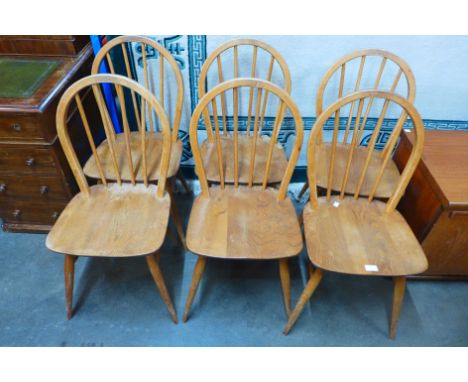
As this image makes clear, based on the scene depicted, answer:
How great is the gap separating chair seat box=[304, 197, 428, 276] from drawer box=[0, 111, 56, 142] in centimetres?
110

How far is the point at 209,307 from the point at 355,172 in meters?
0.88

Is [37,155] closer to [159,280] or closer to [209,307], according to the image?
[159,280]

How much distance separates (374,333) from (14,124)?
1.71 metres

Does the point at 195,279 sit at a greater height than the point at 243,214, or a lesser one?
lesser

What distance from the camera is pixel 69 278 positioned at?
1250 mm

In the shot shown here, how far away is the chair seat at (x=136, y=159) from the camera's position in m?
1.32

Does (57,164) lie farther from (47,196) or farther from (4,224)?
(4,224)

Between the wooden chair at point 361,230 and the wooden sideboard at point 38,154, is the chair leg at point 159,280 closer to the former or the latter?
the wooden chair at point 361,230

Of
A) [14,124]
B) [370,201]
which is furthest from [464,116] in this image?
[14,124]

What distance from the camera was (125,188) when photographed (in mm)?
1290

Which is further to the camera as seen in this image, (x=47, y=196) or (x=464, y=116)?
(x=464, y=116)

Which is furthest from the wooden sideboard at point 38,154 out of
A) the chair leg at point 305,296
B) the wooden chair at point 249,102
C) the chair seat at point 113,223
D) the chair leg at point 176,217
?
the chair leg at point 305,296

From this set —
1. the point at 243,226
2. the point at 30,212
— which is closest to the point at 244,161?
the point at 243,226

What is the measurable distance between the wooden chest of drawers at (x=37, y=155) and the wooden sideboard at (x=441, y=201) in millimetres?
1570
